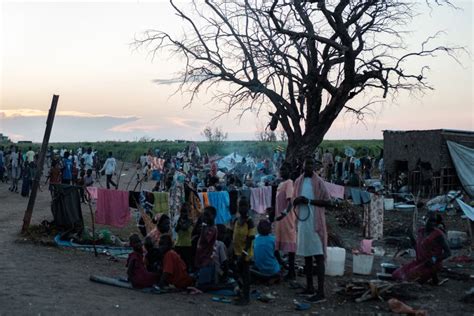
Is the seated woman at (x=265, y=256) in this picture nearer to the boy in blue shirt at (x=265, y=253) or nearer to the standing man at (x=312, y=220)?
the boy in blue shirt at (x=265, y=253)

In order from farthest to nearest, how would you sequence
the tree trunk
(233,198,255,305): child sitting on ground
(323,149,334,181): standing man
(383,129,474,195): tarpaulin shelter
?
(323,149,334,181): standing man → (383,129,474,195): tarpaulin shelter → the tree trunk → (233,198,255,305): child sitting on ground

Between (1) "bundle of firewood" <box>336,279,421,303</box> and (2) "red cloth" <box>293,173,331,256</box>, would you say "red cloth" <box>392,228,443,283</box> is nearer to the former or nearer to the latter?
(1) "bundle of firewood" <box>336,279,421,303</box>

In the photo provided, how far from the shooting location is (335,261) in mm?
8984

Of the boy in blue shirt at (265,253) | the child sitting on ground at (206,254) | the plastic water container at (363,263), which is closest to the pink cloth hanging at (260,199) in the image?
the plastic water container at (363,263)

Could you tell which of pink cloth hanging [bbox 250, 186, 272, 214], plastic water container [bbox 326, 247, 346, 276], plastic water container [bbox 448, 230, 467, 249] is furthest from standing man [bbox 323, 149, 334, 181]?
plastic water container [bbox 326, 247, 346, 276]

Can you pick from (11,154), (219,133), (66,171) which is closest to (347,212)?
(66,171)

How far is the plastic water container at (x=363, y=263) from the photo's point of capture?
918cm

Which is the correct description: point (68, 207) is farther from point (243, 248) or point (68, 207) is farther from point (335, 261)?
point (335, 261)

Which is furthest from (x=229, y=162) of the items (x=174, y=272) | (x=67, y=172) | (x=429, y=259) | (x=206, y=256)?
(x=174, y=272)

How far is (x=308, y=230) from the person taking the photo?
24.2ft

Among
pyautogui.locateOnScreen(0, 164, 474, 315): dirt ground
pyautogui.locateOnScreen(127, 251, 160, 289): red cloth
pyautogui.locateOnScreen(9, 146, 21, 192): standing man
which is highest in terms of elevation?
pyautogui.locateOnScreen(9, 146, 21, 192): standing man

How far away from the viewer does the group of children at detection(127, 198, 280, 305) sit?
7508 mm

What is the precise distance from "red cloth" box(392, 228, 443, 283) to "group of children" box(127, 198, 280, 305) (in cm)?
212

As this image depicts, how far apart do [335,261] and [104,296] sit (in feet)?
13.2
